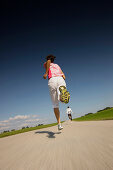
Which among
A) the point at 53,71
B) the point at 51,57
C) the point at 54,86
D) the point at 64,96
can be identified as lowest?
the point at 64,96

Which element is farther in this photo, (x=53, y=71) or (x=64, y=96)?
(x=53, y=71)

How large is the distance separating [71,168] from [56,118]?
252 centimetres

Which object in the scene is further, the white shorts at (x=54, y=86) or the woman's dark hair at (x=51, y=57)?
the woman's dark hair at (x=51, y=57)

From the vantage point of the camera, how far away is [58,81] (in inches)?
129

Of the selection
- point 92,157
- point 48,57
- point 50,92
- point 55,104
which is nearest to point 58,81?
point 50,92

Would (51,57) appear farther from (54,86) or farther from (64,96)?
(64,96)

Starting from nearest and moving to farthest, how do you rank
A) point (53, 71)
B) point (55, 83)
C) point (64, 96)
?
point (64, 96) < point (55, 83) < point (53, 71)

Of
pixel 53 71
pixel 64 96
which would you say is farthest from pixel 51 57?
pixel 64 96

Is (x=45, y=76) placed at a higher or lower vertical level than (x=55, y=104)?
higher

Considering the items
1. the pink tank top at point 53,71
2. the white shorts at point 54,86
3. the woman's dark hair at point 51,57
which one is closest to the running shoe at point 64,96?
the white shorts at point 54,86

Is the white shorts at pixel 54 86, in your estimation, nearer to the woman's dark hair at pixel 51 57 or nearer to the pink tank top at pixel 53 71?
the pink tank top at pixel 53 71

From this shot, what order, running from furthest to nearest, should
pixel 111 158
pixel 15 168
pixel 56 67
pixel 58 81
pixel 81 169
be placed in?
pixel 56 67 → pixel 58 81 → pixel 15 168 → pixel 111 158 → pixel 81 169

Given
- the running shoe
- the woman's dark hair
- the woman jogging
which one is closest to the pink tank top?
the woman jogging

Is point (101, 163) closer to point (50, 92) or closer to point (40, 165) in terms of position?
point (40, 165)
